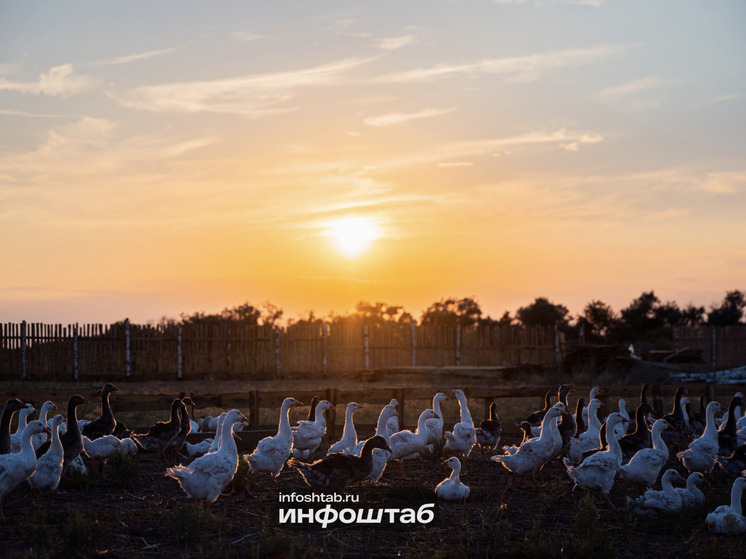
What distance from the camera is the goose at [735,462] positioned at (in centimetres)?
1233

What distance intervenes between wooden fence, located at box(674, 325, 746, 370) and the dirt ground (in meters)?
33.8

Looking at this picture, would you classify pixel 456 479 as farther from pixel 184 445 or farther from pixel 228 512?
pixel 184 445

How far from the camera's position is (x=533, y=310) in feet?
248

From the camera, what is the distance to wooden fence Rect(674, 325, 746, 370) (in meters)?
43.7

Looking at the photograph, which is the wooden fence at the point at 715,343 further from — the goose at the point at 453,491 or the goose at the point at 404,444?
the goose at the point at 453,491

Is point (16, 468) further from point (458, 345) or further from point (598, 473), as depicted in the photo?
point (458, 345)

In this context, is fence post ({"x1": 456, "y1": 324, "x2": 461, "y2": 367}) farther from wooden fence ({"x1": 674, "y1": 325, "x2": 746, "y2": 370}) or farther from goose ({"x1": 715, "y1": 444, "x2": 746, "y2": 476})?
goose ({"x1": 715, "y1": 444, "x2": 746, "y2": 476})

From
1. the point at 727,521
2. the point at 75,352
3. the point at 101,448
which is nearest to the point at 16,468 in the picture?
the point at 101,448

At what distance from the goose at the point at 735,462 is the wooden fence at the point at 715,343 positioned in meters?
32.8

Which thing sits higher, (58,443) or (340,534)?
(58,443)

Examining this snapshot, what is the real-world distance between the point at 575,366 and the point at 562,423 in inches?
856

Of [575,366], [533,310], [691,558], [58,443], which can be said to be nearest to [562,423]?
[691,558]

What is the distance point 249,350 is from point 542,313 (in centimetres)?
4203

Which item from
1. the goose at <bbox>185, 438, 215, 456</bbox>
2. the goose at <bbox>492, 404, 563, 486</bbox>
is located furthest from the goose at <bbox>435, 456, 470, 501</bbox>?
the goose at <bbox>185, 438, 215, 456</bbox>
